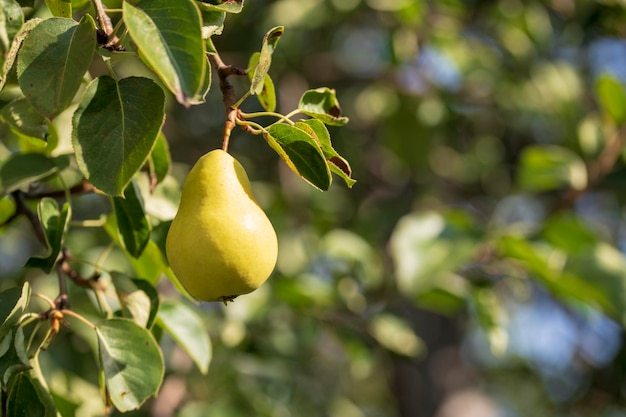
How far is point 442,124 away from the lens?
7.55 feet

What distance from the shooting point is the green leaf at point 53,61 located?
65 cm

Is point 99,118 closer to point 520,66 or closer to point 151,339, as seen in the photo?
point 151,339

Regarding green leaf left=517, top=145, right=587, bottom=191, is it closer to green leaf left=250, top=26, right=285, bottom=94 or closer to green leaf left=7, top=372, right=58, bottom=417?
green leaf left=250, top=26, right=285, bottom=94

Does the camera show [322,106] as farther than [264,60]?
Yes

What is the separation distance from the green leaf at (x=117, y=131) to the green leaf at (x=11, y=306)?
0.14m

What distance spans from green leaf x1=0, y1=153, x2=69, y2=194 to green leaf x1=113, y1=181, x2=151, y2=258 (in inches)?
5.6

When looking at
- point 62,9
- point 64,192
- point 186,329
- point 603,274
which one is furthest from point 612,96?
point 62,9

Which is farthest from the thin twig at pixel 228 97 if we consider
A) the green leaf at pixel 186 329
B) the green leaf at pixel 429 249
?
the green leaf at pixel 429 249

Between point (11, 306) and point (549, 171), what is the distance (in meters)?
1.20

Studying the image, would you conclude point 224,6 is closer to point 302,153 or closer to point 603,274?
point 302,153

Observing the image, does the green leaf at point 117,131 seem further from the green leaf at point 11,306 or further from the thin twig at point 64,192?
the thin twig at point 64,192

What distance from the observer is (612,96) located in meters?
1.75

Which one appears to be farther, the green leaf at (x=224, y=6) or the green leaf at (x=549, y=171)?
the green leaf at (x=549, y=171)

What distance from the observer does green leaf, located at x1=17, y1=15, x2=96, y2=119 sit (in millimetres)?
649
